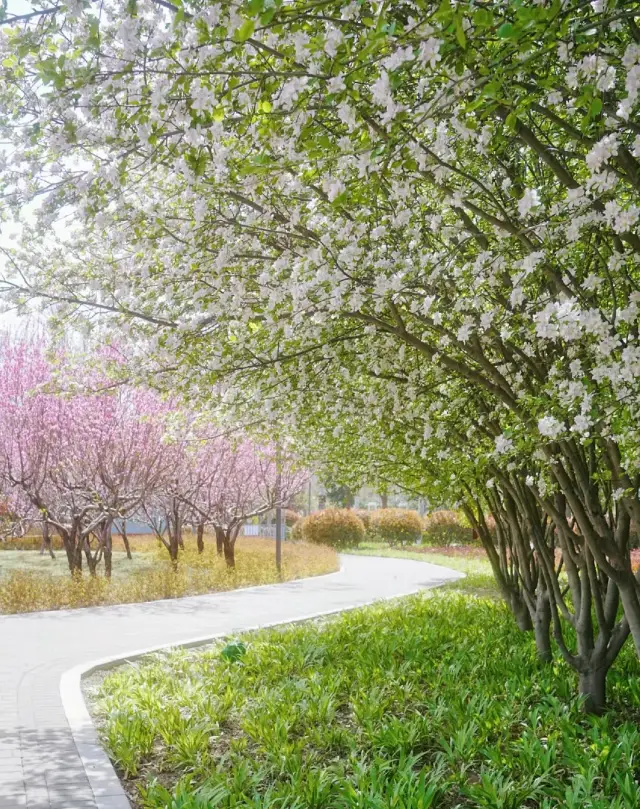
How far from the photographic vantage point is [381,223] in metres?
5.43

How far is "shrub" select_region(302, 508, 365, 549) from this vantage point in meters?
33.4

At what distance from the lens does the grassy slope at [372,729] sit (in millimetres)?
4902

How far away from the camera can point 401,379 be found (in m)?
7.11

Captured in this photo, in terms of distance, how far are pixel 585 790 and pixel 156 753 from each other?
3.09m

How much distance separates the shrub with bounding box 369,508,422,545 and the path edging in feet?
83.7

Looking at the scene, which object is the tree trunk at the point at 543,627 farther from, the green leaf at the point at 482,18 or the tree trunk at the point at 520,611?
the green leaf at the point at 482,18

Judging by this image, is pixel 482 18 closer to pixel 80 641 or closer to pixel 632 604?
pixel 632 604

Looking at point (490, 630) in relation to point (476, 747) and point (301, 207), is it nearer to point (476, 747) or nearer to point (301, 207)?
point (476, 747)

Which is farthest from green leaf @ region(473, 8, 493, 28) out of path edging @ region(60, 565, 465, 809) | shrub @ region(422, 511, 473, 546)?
shrub @ region(422, 511, 473, 546)

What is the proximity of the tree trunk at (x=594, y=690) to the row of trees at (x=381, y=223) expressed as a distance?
0.02m

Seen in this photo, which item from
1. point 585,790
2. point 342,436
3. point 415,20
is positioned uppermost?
point 415,20

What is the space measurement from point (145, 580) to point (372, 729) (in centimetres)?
1102

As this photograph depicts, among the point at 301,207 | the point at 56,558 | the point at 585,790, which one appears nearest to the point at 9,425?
the point at 56,558

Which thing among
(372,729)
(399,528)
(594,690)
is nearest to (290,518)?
(399,528)
